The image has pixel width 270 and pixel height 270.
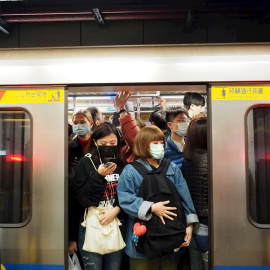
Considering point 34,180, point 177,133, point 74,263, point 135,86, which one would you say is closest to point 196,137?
point 177,133

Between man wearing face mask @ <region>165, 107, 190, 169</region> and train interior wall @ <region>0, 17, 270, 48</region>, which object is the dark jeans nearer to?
man wearing face mask @ <region>165, 107, 190, 169</region>

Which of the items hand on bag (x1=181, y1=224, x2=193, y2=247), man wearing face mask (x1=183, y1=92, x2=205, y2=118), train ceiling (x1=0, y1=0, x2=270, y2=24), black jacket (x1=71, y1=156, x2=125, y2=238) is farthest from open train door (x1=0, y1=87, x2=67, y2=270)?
man wearing face mask (x1=183, y1=92, x2=205, y2=118)

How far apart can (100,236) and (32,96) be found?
4.41 ft

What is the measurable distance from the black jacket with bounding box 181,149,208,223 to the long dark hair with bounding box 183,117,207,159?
4 cm

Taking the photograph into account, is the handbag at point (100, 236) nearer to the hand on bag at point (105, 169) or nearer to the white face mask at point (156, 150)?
the hand on bag at point (105, 169)

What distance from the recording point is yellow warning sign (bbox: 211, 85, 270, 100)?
303 centimetres

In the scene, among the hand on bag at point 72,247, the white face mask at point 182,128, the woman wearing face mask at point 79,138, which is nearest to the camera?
the hand on bag at point 72,247

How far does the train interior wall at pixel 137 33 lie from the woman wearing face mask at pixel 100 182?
3.07 ft

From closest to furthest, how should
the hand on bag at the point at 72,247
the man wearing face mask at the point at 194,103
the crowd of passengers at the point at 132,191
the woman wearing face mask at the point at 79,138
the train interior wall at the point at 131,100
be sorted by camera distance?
the crowd of passengers at the point at 132,191
the hand on bag at the point at 72,247
the woman wearing face mask at the point at 79,138
the man wearing face mask at the point at 194,103
the train interior wall at the point at 131,100

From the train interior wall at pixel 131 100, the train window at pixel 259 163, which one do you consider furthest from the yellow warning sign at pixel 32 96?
the train interior wall at pixel 131 100

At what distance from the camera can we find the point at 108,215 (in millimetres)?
3080

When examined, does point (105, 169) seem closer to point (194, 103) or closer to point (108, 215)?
point (108, 215)

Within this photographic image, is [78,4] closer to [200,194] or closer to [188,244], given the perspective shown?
[200,194]

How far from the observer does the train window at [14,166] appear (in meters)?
3.10
